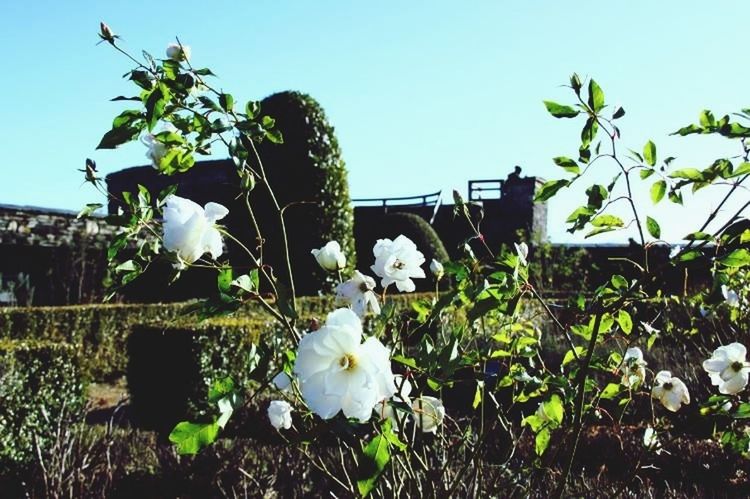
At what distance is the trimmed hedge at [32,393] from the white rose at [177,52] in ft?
12.2

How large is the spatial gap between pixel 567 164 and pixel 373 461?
84 cm

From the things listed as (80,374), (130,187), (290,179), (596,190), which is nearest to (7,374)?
(80,374)

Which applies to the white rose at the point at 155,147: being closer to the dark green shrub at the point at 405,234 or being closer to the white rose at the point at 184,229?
the white rose at the point at 184,229

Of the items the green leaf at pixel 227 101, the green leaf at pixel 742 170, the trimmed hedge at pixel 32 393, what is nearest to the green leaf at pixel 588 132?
the green leaf at pixel 742 170

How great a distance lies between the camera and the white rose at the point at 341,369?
4.12ft

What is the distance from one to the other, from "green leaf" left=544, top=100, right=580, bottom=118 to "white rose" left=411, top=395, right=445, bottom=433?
0.71 m

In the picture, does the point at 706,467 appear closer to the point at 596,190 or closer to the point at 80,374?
the point at 596,190

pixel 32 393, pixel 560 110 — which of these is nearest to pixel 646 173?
pixel 560 110

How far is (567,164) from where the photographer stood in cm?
176

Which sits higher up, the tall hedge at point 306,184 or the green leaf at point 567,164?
the tall hedge at point 306,184

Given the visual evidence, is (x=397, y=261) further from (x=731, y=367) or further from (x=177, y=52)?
(x=731, y=367)

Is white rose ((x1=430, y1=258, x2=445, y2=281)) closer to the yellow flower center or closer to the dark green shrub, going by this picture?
the yellow flower center

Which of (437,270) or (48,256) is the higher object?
(437,270)

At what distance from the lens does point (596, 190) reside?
178 centimetres
